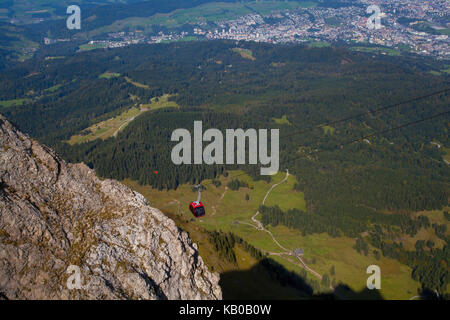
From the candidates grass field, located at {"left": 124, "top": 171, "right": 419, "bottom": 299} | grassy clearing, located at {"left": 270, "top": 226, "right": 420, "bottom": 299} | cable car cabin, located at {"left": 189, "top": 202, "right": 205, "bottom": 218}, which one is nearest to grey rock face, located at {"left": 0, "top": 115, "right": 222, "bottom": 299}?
cable car cabin, located at {"left": 189, "top": 202, "right": 205, "bottom": 218}

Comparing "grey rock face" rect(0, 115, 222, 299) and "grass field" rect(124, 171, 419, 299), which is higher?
"grey rock face" rect(0, 115, 222, 299)

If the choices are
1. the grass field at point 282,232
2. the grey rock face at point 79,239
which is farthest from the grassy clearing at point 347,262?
the grey rock face at point 79,239

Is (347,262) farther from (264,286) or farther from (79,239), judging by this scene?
(79,239)

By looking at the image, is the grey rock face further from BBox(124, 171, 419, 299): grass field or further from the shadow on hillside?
BBox(124, 171, 419, 299): grass field

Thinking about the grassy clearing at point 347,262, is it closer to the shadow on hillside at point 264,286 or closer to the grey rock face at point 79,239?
the shadow on hillside at point 264,286

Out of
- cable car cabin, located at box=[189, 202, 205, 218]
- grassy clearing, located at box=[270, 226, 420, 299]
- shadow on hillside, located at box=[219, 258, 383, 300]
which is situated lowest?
grassy clearing, located at box=[270, 226, 420, 299]

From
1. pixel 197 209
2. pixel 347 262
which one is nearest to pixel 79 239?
pixel 197 209

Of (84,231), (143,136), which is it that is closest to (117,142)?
(143,136)
